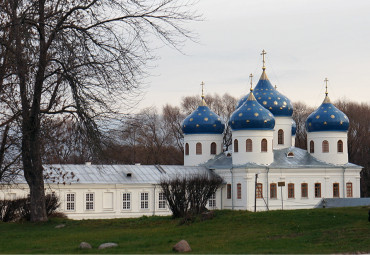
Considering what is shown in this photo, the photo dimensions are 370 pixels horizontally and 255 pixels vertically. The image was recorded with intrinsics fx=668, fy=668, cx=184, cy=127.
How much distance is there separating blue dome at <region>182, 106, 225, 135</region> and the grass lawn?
2480 cm

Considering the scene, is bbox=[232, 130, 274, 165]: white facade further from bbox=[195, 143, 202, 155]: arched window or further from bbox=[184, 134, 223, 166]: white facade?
bbox=[195, 143, 202, 155]: arched window

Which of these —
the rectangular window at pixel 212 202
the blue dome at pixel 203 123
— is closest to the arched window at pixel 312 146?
the blue dome at pixel 203 123

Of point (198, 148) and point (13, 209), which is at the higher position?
point (198, 148)

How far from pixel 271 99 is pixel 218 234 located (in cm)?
3060

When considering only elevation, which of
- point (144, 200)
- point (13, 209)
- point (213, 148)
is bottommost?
point (144, 200)

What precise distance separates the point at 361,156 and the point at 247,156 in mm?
20738

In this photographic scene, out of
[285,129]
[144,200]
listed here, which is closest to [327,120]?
[285,129]

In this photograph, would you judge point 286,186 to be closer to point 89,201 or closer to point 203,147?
point 203,147

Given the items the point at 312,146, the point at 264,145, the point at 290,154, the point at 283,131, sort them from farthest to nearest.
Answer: the point at 283,131 < the point at 312,146 < the point at 290,154 < the point at 264,145

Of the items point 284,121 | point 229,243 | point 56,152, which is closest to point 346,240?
point 229,243

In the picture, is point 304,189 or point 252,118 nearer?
point 252,118

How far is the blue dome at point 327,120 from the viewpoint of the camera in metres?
48.3

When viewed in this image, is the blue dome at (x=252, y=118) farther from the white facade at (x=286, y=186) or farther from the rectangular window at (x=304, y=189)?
the rectangular window at (x=304, y=189)

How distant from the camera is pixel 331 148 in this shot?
159 ft
